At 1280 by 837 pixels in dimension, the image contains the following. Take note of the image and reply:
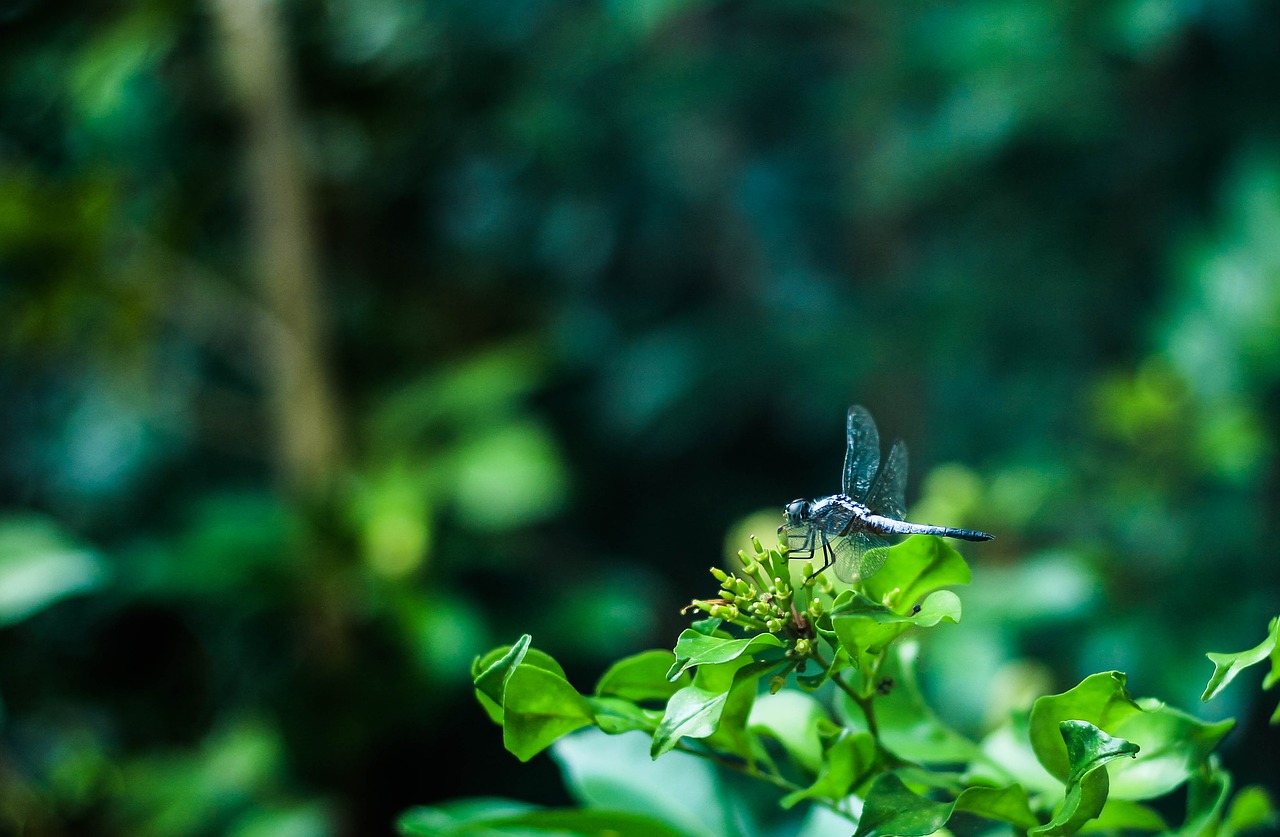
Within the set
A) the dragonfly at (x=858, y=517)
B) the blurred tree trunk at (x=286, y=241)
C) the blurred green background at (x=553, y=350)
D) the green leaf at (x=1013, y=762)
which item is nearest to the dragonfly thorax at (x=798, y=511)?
the dragonfly at (x=858, y=517)

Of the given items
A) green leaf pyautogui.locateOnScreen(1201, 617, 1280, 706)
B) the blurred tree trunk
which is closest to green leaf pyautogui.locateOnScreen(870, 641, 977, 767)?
green leaf pyautogui.locateOnScreen(1201, 617, 1280, 706)

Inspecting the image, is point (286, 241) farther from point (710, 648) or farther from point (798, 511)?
point (710, 648)

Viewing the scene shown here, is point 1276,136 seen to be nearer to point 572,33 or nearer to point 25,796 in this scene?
point 572,33

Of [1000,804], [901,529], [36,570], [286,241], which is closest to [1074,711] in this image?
[1000,804]

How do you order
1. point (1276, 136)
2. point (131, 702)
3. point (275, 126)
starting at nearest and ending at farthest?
point (1276, 136)
point (275, 126)
point (131, 702)

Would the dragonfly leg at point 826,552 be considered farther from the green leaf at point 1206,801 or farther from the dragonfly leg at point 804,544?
the green leaf at point 1206,801

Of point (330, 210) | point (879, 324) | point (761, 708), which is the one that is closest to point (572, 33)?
point (330, 210)
